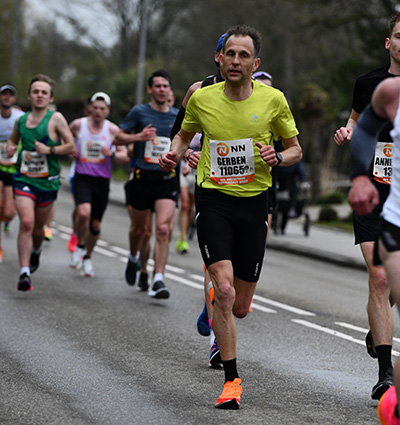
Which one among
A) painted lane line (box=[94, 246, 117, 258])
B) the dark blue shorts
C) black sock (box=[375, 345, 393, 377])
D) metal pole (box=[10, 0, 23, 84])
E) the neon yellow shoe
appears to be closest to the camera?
black sock (box=[375, 345, 393, 377])

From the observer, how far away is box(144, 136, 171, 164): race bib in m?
10.7

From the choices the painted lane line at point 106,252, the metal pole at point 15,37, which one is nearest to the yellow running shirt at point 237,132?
the painted lane line at point 106,252

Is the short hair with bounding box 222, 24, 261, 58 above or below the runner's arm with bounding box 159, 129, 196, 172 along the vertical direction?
above

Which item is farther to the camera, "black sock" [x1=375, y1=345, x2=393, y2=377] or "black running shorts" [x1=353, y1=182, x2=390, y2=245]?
"black running shorts" [x1=353, y1=182, x2=390, y2=245]

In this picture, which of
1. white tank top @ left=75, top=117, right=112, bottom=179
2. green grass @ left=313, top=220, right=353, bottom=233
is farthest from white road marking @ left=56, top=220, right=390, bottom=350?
green grass @ left=313, top=220, right=353, bottom=233

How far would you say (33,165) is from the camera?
10672mm

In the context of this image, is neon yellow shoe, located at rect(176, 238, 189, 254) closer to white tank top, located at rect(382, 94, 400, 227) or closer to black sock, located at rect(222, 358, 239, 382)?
black sock, located at rect(222, 358, 239, 382)

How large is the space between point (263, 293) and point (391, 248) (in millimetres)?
7353

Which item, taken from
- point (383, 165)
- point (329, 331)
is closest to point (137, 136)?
point (329, 331)

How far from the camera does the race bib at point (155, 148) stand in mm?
10664

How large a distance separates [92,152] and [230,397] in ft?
22.6

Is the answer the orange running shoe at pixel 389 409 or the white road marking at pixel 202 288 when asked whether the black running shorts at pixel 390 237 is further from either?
the white road marking at pixel 202 288

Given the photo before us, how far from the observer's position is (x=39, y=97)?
422 inches

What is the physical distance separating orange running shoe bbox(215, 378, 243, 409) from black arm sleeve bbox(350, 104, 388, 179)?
5.64ft
